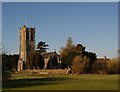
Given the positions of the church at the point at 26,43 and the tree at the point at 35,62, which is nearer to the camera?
the tree at the point at 35,62

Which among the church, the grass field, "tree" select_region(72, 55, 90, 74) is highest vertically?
the church

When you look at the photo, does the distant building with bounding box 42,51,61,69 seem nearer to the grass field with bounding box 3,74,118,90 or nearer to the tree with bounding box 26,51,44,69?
the tree with bounding box 26,51,44,69

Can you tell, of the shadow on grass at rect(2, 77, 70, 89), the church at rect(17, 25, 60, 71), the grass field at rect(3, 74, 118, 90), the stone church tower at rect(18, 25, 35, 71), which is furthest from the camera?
the stone church tower at rect(18, 25, 35, 71)

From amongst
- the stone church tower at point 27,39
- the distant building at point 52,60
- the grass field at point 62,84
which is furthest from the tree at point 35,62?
the grass field at point 62,84

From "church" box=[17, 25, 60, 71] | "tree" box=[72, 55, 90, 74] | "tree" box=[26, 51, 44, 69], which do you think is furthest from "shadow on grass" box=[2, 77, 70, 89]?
"church" box=[17, 25, 60, 71]

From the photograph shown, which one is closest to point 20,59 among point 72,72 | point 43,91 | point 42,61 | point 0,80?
point 42,61

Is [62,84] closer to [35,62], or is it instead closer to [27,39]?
[35,62]

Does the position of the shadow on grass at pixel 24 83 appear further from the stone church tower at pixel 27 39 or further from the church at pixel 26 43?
the stone church tower at pixel 27 39

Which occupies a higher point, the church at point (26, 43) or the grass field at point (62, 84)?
the church at point (26, 43)

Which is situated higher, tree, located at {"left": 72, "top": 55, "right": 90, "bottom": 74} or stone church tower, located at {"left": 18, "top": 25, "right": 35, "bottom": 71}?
stone church tower, located at {"left": 18, "top": 25, "right": 35, "bottom": 71}

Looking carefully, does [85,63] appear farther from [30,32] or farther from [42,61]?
[30,32]

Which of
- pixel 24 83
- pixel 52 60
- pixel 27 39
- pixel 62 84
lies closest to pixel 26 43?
pixel 27 39

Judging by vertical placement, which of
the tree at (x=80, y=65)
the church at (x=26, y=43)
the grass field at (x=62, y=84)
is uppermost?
the church at (x=26, y=43)

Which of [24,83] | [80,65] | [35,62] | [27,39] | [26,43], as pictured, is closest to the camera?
[24,83]
